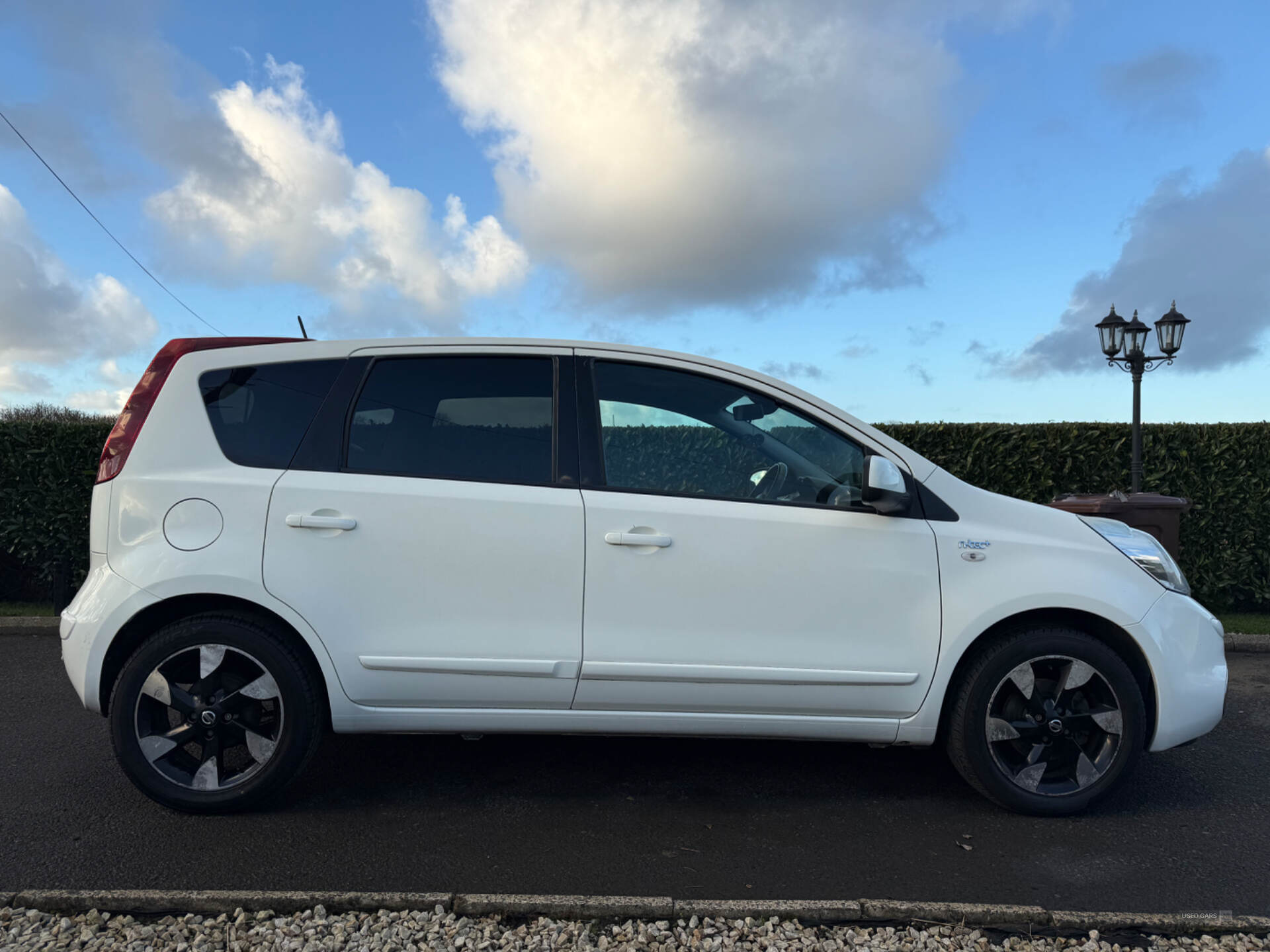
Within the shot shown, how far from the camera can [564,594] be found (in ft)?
10.8

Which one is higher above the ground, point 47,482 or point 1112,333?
point 1112,333

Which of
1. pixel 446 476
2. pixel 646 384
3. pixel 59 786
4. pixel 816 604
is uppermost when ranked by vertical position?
pixel 646 384

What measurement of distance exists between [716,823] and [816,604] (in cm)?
91

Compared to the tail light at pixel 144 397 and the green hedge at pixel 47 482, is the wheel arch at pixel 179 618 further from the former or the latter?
the green hedge at pixel 47 482

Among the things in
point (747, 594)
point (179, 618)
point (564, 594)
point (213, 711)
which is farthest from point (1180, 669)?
point (179, 618)

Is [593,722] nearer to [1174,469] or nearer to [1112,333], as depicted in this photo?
[1174,469]

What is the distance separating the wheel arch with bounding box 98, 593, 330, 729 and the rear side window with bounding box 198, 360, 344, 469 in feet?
1.75

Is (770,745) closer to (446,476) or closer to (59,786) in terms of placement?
(446,476)

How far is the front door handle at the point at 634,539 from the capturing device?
10.8 ft

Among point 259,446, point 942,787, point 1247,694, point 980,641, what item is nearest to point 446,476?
point 259,446

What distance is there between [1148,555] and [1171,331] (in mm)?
9645

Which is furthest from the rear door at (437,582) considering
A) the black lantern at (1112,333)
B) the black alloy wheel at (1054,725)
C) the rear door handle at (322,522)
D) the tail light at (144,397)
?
the black lantern at (1112,333)

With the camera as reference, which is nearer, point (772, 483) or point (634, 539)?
point (634, 539)

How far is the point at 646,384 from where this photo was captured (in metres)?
3.59
